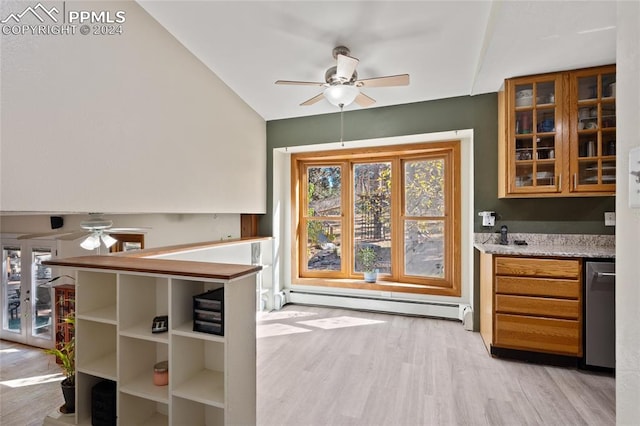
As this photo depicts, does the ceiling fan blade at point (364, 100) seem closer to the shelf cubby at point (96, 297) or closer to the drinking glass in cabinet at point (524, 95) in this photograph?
the drinking glass in cabinet at point (524, 95)

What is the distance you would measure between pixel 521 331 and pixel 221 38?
3.76 metres

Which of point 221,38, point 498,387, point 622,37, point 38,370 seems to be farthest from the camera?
point 38,370

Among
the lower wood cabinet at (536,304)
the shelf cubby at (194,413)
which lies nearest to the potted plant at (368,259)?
the lower wood cabinet at (536,304)

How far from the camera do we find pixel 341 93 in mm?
2658

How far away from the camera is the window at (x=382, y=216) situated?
13.5 feet

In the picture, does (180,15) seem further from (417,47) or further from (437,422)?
(437,422)

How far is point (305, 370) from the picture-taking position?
8.82 ft

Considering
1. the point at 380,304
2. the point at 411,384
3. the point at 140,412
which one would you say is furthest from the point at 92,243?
the point at 380,304

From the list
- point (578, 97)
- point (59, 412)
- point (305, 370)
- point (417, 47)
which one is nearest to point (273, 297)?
point (305, 370)

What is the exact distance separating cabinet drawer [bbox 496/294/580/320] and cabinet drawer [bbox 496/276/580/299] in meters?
0.04

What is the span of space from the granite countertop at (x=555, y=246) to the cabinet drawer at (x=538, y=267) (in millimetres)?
63

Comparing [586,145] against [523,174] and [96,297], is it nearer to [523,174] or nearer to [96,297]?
[523,174]

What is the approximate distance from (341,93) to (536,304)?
2484mm

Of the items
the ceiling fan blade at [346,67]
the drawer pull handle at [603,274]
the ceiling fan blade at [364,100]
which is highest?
the ceiling fan blade at [346,67]
